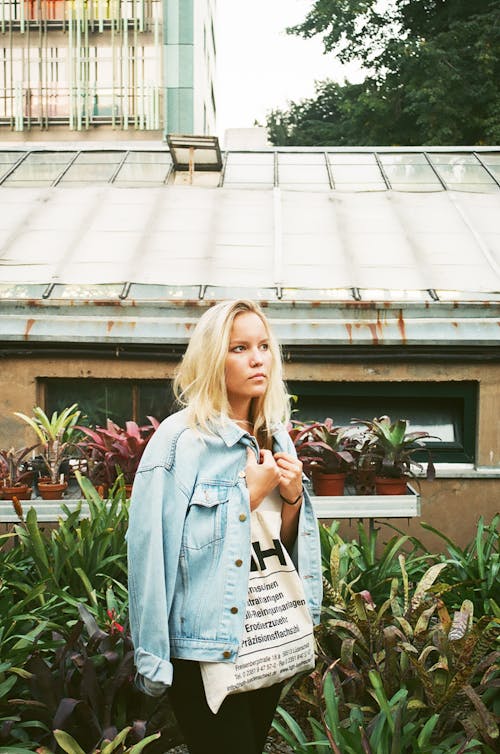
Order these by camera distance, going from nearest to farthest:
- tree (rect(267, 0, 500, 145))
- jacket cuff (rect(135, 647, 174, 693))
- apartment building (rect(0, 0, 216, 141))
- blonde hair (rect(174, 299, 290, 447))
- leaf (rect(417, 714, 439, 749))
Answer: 1. jacket cuff (rect(135, 647, 174, 693))
2. blonde hair (rect(174, 299, 290, 447))
3. leaf (rect(417, 714, 439, 749))
4. tree (rect(267, 0, 500, 145))
5. apartment building (rect(0, 0, 216, 141))

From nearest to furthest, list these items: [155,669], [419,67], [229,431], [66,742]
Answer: [155,669] < [229,431] < [66,742] < [419,67]

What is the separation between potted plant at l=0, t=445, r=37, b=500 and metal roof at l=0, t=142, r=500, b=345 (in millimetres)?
1382

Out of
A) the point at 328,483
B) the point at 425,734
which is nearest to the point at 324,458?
the point at 328,483

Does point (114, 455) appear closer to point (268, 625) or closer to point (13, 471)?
point (13, 471)

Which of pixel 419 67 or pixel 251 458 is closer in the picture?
pixel 251 458

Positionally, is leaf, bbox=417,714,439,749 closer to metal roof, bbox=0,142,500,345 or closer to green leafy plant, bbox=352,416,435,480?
green leafy plant, bbox=352,416,435,480

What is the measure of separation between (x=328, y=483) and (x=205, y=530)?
346 cm

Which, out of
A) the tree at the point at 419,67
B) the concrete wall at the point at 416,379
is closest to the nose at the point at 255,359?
the concrete wall at the point at 416,379

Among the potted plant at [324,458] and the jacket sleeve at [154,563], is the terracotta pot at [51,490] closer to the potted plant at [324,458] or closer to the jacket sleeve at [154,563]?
the potted plant at [324,458]

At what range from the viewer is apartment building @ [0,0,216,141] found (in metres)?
22.9

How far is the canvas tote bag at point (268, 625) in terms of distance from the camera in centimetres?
229

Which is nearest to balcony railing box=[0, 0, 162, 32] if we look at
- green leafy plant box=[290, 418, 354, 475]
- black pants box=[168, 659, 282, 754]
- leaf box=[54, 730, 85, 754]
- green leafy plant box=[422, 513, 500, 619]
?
green leafy plant box=[290, 418, 354, 475]

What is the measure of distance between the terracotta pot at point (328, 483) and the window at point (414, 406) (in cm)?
146

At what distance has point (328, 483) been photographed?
5.73m
